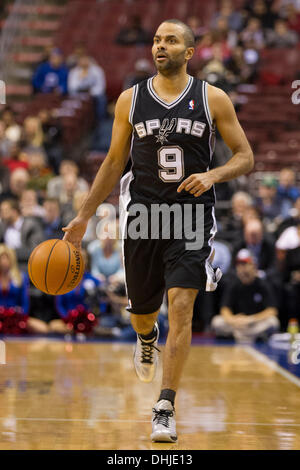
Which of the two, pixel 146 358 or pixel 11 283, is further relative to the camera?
pixel 11 283

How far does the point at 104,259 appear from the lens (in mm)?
10547

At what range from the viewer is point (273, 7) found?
1680 centimetres

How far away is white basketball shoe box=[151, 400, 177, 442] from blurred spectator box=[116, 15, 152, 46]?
13.8 m

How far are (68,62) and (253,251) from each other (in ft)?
24.5

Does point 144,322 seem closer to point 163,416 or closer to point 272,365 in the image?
point 163,416

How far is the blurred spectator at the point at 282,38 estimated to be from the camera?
52.6ft

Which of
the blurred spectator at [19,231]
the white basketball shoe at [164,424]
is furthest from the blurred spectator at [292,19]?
the white basketball shoe at [164,424]

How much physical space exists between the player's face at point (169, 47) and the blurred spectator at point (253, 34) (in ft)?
36.6

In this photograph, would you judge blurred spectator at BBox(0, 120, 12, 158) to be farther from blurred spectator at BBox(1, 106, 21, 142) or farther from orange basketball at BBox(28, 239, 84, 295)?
orange basketball at BBox(28, 239, 84, 295)

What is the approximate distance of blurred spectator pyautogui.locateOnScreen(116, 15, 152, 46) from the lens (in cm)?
1747

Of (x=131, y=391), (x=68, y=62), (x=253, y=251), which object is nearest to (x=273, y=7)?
(x=68, y=62)

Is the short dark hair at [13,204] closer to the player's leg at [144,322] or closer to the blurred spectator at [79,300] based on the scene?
the blurred spectator at [79,300]

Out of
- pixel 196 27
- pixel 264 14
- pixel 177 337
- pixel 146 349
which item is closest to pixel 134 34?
pixel 196 27

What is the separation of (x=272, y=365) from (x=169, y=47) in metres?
3.89
